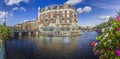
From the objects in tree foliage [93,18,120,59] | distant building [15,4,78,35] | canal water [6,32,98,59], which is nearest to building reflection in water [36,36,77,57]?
canal water [6,32,98,59]

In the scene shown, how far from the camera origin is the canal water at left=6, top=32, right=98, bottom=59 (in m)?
9.84

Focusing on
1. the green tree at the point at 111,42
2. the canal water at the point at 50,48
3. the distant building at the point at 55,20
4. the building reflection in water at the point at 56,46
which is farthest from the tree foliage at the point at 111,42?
the building reflection in water at the point at 56,46

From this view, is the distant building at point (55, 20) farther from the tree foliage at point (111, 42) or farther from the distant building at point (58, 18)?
the tree foliage at point (111, 42)

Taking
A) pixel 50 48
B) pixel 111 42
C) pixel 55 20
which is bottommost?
pixel 50 48

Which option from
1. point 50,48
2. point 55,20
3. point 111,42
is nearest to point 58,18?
point 55,20

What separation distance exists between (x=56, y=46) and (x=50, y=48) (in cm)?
29

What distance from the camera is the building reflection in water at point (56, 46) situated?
33.2 ft

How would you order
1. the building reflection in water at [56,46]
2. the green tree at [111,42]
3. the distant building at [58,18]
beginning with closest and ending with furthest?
the green tree at [111,42] < the distant building at [58,18] < the building reflection in water at [56,46]

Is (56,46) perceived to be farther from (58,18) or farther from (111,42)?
(111,42)

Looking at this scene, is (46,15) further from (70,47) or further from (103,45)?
(103,45)

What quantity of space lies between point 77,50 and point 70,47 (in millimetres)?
339

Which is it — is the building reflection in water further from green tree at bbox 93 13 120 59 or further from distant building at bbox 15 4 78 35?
green tree at bbox 93 13 120 59

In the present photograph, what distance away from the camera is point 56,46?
35.9ft

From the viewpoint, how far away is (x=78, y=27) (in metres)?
8.83
